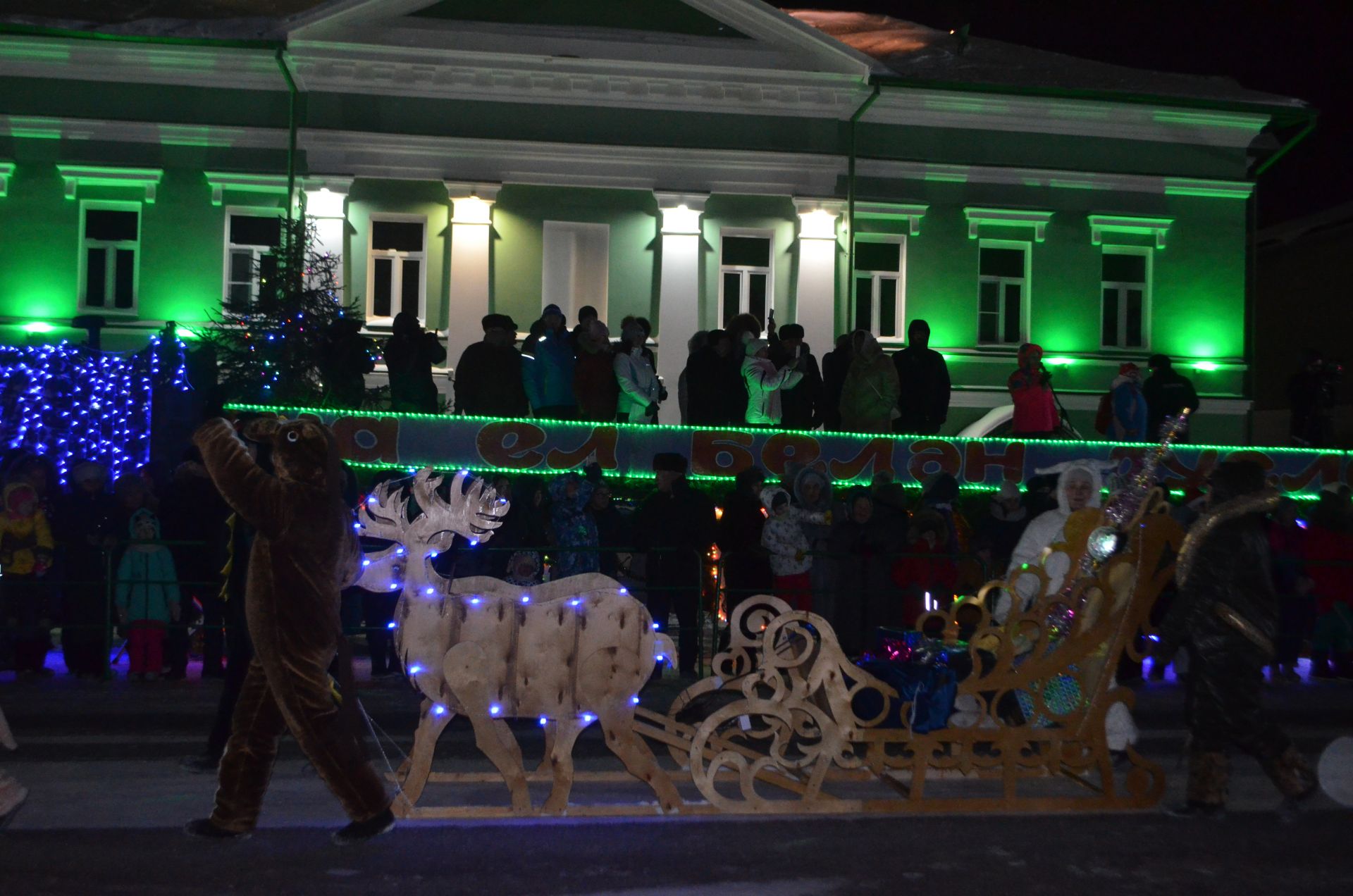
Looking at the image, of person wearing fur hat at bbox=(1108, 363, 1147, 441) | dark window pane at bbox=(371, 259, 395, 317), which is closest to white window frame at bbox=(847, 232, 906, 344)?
dark window pane at bbox=(371, 259, 395, 317)

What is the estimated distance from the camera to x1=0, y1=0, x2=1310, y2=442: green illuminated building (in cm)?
2372

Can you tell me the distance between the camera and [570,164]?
24109 millimetres

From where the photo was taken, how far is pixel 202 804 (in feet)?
25.4

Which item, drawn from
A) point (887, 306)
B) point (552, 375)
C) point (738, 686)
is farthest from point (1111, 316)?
point (738, 686)

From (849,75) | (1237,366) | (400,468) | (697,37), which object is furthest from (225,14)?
(1237,366)

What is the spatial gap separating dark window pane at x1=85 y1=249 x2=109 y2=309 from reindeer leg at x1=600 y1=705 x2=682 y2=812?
65.4ft

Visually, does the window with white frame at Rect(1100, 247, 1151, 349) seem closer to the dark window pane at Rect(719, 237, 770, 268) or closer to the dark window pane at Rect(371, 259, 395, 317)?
the dark window pane at Rect(719, 237, 770, 268)

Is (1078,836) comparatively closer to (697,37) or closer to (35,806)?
(35,806)

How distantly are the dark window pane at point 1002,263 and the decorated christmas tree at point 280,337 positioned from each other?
12961 millimetres

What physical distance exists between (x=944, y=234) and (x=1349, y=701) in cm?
1441

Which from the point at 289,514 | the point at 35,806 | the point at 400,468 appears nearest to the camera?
the point at 289,514

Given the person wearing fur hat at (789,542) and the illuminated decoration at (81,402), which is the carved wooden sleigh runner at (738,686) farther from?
the illuminated decoration at (81,402)

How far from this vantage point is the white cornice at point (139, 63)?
77.4 feet

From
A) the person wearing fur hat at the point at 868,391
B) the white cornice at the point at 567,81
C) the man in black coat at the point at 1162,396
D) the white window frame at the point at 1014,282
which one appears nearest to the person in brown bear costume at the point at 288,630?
the person wearing fur hat at the point at 868,391
